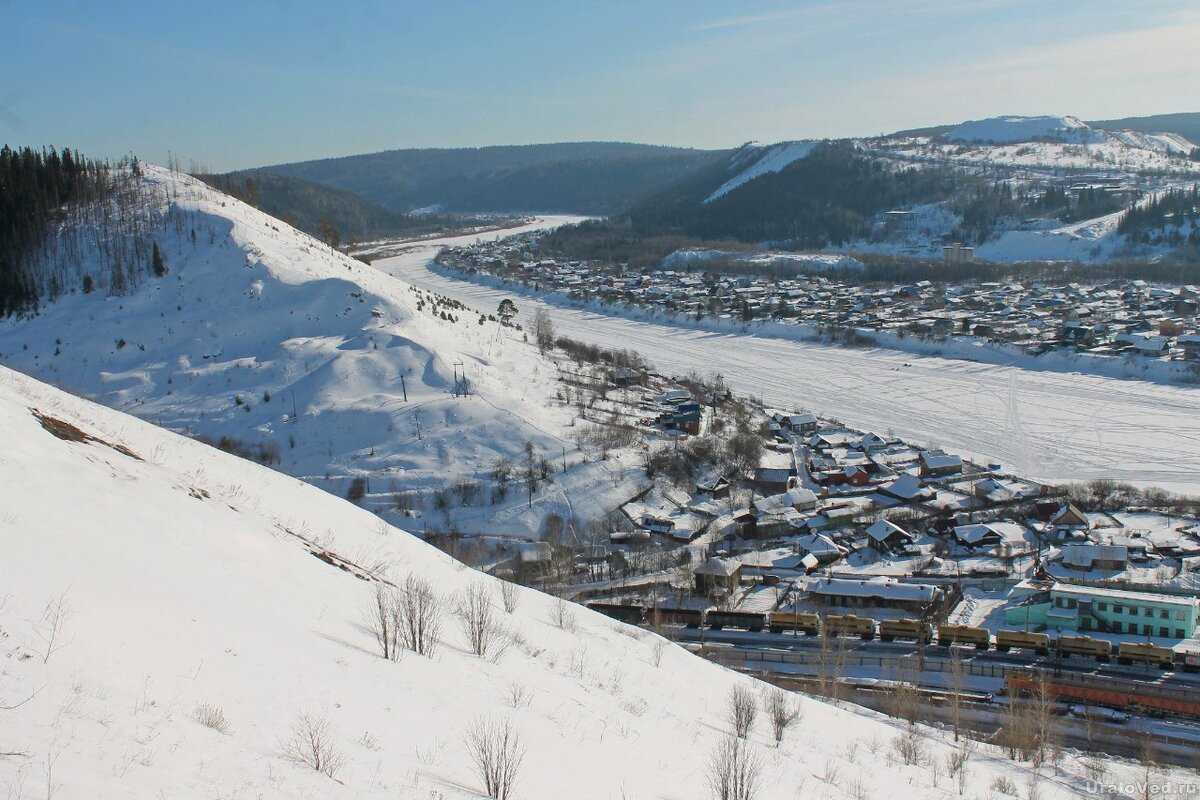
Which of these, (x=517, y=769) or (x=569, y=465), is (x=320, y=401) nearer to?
(x=569, y=465)

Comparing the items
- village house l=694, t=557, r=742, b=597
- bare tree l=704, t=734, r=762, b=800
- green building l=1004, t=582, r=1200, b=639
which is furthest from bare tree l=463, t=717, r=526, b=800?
green building l=1004, t=582, r=1200, b=639

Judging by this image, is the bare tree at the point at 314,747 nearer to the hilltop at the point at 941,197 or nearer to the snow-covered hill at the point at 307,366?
the snow-covered hill at the point at 307,366

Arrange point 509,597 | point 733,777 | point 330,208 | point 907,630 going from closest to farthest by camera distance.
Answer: point 733,777
point 509,597
point 907,630
point 330,208

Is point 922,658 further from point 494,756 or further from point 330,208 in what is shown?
point 330,208

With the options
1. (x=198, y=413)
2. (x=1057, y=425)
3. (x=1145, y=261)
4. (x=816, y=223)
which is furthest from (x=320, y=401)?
(x=816, y=223)

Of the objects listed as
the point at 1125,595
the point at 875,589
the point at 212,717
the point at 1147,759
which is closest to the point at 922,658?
the point at 875,589

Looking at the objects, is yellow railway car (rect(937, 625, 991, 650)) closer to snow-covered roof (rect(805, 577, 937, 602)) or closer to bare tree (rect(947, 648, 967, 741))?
bare tree (rect(947, 648, 967, 741))

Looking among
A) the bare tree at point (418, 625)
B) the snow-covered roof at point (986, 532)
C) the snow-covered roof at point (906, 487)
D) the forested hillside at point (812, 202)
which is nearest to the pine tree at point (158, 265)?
the snow-covered roof at point (906, 487)
